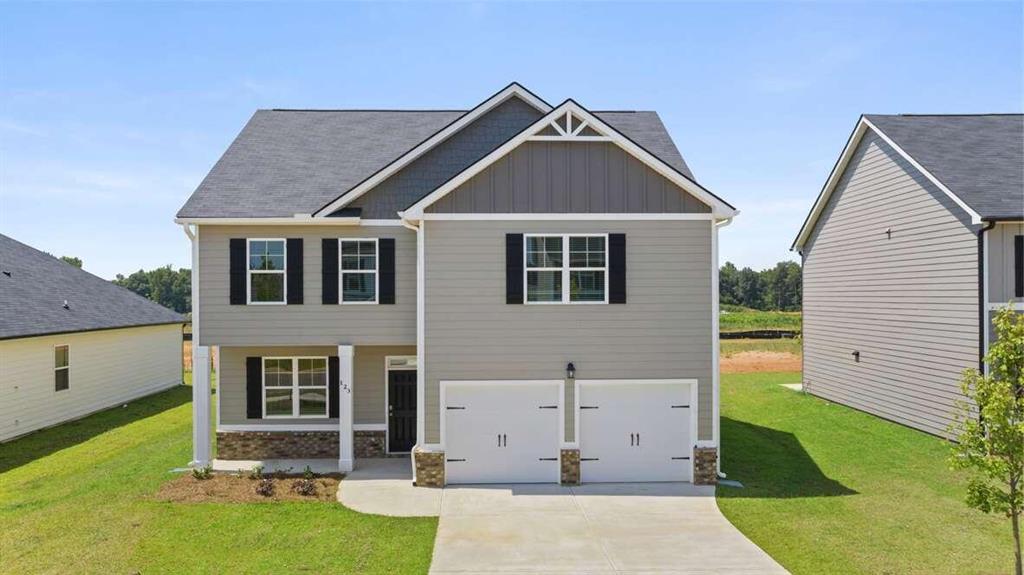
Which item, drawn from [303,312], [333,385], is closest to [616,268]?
[303,312]

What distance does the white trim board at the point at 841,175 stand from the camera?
14778 mm

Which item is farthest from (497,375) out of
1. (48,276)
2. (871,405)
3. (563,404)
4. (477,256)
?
(48,276)

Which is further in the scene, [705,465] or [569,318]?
[569,318]

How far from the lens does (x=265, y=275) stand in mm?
13148

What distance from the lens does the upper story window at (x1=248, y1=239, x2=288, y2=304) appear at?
13.1 meters

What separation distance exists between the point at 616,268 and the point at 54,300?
60.3ft

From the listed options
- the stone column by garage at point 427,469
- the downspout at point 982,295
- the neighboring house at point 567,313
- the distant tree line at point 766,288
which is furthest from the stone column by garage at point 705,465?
the distant tree line at point 766,288

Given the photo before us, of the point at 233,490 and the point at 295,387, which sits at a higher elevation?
the point at 295,387

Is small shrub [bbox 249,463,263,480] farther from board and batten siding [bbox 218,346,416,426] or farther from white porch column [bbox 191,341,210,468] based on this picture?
board and batten siding [bbox 218,346,416,426]

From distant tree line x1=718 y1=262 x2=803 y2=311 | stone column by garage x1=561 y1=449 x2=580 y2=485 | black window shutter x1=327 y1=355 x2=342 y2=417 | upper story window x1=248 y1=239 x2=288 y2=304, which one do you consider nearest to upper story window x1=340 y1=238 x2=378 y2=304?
upper story window x1=248 y1=239 x2=288 y2=304

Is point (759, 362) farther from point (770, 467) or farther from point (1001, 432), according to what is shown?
point (1001, 432)

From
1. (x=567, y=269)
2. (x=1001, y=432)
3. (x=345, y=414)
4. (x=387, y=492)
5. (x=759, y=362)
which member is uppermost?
(x=567, y=269)

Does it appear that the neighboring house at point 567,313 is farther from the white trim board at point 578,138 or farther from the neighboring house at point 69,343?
the neighboring house at point 69,343

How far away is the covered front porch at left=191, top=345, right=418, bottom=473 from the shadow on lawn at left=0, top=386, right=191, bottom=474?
4.68m
